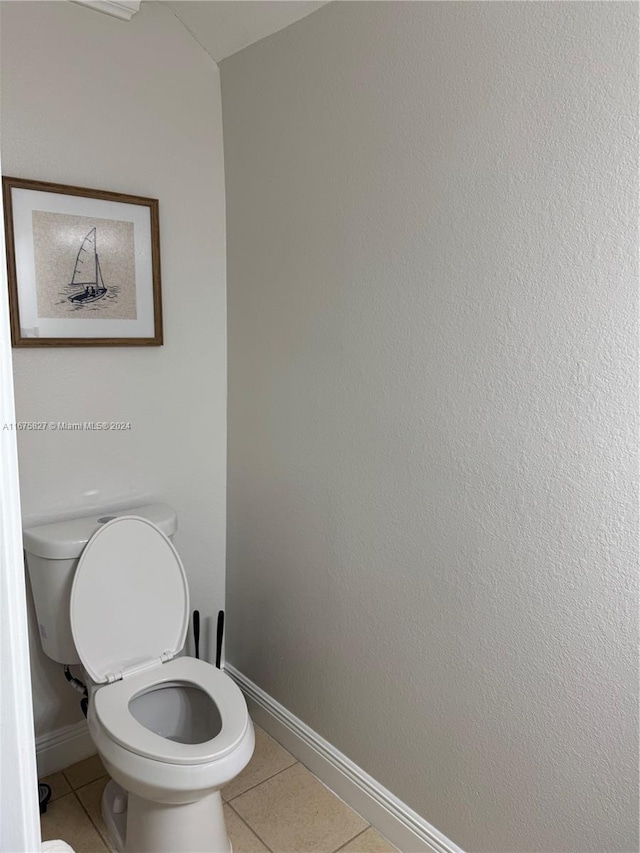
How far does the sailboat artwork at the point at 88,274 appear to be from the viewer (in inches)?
74.8

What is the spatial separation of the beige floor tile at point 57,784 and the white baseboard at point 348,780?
2.11ft

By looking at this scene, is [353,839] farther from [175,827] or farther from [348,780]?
[175,827]

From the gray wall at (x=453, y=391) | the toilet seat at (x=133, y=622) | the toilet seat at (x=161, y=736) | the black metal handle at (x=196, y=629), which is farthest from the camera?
the black metal handle at (x=196, y=629)

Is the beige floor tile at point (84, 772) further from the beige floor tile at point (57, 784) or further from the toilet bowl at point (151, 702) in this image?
the toilet bowl at point (151, 702)

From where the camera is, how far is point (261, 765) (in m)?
2.07

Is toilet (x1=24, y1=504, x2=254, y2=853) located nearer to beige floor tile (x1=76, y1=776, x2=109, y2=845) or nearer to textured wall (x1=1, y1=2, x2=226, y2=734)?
beige floor tile (x1=76, y1=776, x2=109, y2=845)

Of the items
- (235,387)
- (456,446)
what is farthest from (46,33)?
(456,446)

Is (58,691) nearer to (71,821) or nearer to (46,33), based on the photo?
(71,821)

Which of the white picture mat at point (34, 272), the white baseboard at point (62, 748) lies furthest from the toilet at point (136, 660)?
the white picture mat at point (34, 272)

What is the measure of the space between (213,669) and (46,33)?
185cm

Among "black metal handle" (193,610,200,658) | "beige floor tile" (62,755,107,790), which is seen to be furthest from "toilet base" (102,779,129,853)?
"black metal handle" (193,610,200,658)

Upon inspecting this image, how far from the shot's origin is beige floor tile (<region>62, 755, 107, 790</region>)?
6.56ft

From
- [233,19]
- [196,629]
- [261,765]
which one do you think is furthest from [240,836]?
[233,19]

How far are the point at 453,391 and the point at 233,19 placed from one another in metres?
1.31
